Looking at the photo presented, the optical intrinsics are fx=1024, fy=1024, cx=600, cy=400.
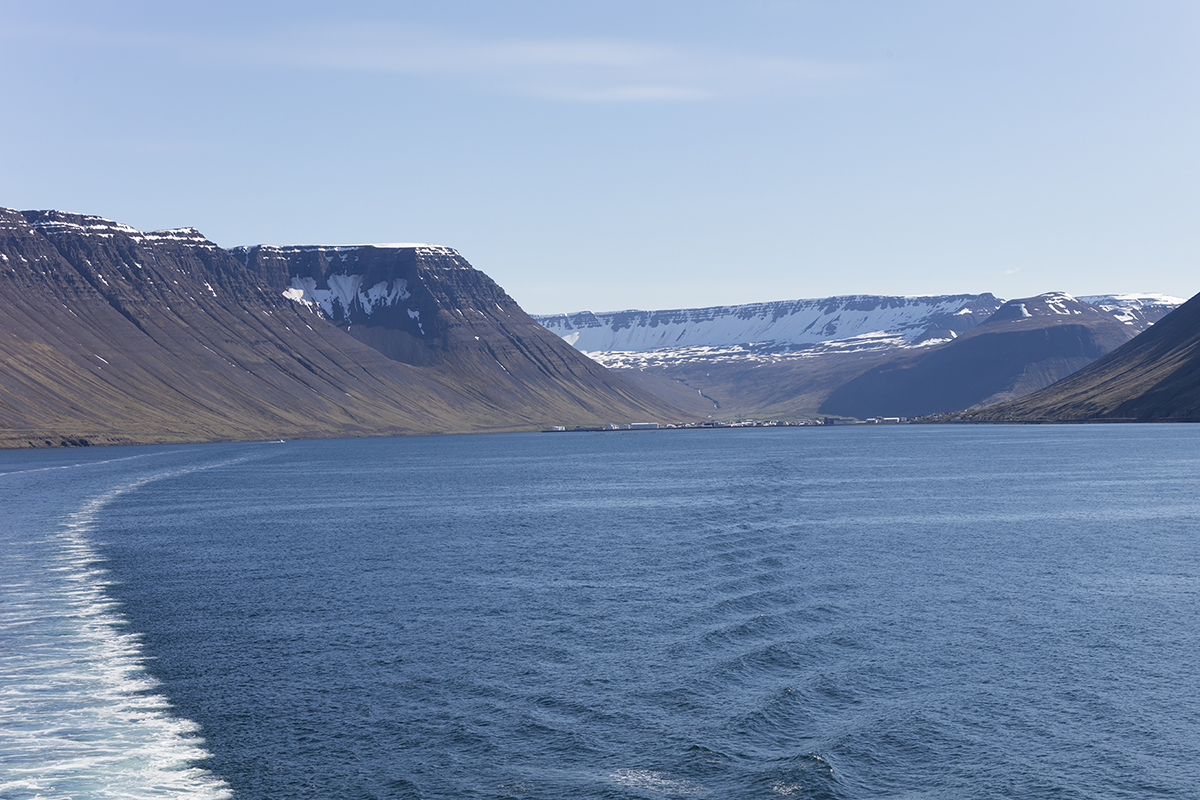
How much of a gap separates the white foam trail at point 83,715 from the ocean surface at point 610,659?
16 centimetres

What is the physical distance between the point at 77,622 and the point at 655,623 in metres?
30.8

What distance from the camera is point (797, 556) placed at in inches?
2894

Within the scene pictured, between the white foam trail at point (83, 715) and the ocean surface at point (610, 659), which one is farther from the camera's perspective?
the ocean surface at point (610, 659)

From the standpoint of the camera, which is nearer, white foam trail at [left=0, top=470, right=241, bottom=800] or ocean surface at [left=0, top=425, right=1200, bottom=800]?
white foam trail at [left=0, top=470, right=241, bottom=800]

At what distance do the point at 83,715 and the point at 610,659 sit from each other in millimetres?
21082

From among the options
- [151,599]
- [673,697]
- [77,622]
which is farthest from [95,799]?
[151,599]

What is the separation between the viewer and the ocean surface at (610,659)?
3272 centimetres

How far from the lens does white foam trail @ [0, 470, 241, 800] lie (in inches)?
1246

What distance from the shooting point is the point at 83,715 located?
38062 mm

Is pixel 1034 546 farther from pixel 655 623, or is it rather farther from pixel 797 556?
pixel 655 623

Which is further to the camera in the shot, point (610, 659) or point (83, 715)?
point (610, 659)

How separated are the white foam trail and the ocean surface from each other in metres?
0.16

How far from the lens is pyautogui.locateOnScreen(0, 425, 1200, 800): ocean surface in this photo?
107ft

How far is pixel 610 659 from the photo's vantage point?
45656 mm
